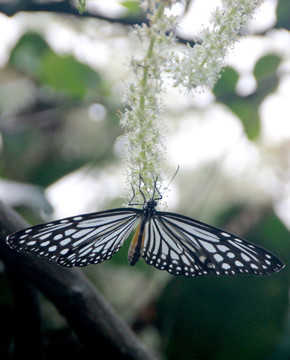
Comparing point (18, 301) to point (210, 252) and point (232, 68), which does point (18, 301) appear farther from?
point (232, 68)

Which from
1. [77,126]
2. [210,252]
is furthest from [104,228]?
[77,126]

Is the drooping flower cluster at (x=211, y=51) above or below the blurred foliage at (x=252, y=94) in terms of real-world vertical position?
below

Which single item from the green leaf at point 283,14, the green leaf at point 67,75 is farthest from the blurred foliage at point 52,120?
the green leaf at point 283,14

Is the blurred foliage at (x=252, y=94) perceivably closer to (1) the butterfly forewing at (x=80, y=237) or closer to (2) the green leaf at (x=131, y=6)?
(2) the green leaf at (x=131, y=6)

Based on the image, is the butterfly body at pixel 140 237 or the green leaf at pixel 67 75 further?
the green leaf at pixel 67 75

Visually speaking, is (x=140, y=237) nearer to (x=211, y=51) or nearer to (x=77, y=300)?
(x=77, y=300)

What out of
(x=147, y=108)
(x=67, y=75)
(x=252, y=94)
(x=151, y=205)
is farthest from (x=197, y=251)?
(x=67, y=75)
